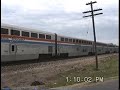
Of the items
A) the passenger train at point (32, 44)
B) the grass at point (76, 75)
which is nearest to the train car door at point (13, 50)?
the passenger train at point (32, 44)

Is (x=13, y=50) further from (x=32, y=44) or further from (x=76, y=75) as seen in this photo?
(x=76, y=75)

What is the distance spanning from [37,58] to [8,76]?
14.8 m

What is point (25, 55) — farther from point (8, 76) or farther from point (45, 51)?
point (8, 76)

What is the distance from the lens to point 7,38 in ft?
85.3

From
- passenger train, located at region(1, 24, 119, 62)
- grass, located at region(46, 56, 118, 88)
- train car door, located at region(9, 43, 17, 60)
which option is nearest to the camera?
grass, located at region(46, 56, 118, 88)

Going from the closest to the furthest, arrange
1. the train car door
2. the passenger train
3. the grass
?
the grass
the passenger train
the train car door

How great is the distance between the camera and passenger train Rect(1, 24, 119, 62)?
85.9 ft

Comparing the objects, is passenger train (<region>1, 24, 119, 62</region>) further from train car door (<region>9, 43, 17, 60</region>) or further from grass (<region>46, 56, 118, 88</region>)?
grass (<region>46, 56, 118, 88</region>)

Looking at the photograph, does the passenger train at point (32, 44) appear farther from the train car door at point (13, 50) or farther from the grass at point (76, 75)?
the grass at point (76, 75)

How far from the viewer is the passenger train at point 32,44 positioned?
26.2 metres

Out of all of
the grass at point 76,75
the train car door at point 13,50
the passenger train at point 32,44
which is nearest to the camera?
the grass at point 76,75

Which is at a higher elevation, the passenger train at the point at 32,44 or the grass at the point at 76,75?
the passenger train at the point at 32,44

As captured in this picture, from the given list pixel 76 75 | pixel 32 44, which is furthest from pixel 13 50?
pixel 76 75

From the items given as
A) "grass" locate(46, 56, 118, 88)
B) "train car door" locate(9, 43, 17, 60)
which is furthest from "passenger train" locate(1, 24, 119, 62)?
"grass" locate(46, 56, 118, 88)
